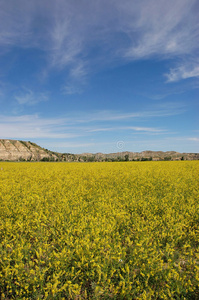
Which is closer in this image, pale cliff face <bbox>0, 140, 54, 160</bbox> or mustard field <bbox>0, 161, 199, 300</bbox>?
mustard field <bbox>0, 161, 199, 300</bbox>

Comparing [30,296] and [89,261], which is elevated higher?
[89,261]

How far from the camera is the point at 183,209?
7.37 m

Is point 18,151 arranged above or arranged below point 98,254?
above

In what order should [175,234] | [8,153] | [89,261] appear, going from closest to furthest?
[89,261], [175,234], [8,153]

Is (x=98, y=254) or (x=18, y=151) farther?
(x=18, y=151)

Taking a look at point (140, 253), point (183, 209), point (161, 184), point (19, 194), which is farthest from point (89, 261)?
point (161, 184)

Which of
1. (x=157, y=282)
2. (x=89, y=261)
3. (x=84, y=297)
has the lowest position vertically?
→ (x=84, y=297)

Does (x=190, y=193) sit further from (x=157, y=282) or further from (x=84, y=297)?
(x=84, y=297)

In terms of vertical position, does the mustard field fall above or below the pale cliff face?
below

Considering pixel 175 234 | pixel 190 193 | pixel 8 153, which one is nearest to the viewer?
pixel 175 234

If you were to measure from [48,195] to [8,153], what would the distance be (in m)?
174

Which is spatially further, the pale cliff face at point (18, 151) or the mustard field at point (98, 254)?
the pale cliff face at point (18, 151)

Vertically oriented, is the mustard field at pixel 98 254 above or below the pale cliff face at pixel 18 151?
below

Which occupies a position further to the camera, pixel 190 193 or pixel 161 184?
pixel 161 184
